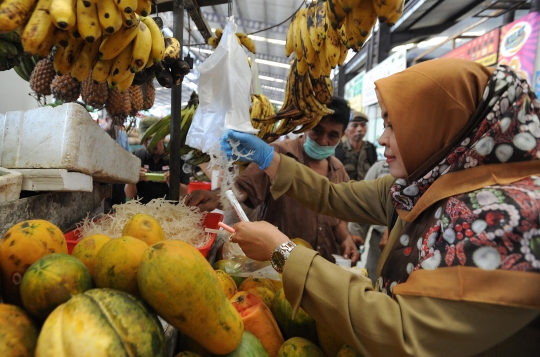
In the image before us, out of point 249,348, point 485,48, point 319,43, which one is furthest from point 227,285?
point 485,48

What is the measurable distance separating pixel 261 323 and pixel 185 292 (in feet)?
1.57

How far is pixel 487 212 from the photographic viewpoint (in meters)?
0.91

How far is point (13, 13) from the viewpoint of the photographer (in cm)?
110

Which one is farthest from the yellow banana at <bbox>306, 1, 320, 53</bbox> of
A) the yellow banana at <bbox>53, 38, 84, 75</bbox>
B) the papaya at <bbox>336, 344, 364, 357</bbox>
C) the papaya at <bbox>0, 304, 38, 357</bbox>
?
the papaya at <bbox>0, 304, 38, 357</bbox>

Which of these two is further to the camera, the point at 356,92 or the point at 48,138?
the point at 356,92

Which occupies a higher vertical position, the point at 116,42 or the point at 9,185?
the point at 116,42

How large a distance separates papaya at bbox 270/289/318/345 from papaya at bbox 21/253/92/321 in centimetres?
77

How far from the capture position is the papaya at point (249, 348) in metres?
1.01

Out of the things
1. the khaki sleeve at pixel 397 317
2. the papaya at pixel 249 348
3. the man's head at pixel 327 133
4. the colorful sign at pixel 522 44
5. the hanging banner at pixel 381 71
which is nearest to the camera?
the khaki sleeve at pixel 397 317

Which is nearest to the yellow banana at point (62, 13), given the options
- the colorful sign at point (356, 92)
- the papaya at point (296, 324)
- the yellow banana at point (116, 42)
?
the yellow banana at point (116, 42)

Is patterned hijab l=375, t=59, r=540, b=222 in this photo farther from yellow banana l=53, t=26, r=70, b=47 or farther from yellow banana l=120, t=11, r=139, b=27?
yellow banana l=53, t=26, r=70, b=47

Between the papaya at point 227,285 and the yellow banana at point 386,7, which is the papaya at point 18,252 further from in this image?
the yellow banana at point 386,7

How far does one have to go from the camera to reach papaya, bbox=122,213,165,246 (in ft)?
4.17

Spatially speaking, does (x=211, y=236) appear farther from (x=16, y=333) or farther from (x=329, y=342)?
(x=16, y=333)
